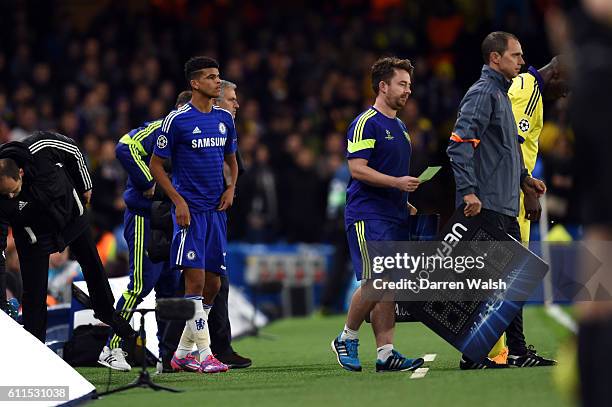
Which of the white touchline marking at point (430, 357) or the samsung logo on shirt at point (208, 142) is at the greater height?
the samsung logo on shirt at point (208, 142)

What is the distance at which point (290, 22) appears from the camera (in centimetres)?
2422

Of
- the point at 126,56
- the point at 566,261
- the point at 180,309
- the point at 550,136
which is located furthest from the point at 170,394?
the point at 126,56

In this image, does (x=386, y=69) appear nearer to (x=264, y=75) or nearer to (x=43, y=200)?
(x=43, y=200)

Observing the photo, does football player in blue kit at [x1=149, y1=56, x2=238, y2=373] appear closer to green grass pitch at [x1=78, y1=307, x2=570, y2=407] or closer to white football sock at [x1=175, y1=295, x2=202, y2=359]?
white football sock at [x1=175, y1=295, x2=202, y2=359]

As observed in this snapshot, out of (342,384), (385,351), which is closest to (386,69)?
(385,351)

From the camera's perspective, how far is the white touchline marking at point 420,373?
8.99 metres

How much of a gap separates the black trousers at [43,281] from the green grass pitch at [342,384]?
577 millimetres

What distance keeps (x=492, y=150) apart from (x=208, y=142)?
216cm

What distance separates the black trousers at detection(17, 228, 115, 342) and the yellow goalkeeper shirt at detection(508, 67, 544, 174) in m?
3.31

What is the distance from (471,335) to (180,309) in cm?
229

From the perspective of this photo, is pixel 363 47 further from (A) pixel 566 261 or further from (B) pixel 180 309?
(B) pixel 180 309

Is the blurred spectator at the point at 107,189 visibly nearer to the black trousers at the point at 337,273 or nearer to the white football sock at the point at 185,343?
the black trousers at the point at 337,273

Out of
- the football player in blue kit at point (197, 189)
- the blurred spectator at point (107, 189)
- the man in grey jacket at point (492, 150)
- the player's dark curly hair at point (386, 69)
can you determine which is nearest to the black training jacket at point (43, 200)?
the football player in blue kit at point (197, 189)

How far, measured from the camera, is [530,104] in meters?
9.99
